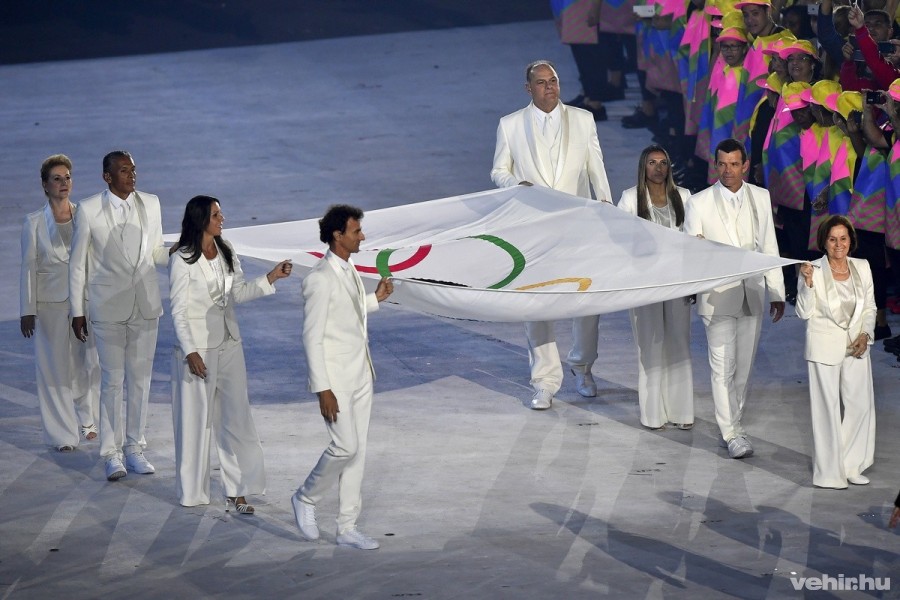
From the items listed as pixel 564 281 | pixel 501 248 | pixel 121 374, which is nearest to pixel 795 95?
pixel 501 248

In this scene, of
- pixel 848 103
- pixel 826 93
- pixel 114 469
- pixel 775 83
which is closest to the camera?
pixel 114 469

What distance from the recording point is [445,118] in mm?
18172

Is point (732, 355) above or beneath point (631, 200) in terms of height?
beneath

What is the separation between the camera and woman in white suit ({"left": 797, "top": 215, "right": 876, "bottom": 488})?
314 inches

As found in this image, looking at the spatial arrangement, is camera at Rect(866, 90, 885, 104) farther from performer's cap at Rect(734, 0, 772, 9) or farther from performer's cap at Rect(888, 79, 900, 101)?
performer's cap at Rect(734, 0, 772, 9)

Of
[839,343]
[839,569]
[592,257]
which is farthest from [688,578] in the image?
[592,257]

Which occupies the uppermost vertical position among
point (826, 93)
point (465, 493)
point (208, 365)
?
point (826, 93)

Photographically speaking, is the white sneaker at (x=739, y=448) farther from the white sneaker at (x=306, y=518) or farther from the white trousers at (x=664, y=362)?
the white sneaker at (x=306, y=518)

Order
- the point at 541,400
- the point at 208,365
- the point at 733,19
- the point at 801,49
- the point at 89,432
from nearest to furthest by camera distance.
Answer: the point at 208,365, the point at 89,432, the point at 541,400, the point at 801,49, the point at 733,19

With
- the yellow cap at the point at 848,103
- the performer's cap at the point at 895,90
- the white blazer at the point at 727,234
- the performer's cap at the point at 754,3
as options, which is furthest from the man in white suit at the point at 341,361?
the performer's cap at the point at 754,3

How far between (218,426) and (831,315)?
3144mm

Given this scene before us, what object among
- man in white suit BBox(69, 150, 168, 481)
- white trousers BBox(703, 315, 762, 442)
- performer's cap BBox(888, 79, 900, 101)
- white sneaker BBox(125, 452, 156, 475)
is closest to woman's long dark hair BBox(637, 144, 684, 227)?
white trousers BBox(703, 315, 762, 442)

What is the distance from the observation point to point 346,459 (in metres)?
7.24

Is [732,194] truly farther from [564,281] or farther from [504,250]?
[504,250]
